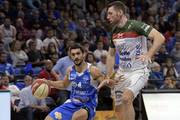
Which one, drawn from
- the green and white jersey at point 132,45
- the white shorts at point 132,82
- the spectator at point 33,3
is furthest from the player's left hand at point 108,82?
the spectator at point 33,3

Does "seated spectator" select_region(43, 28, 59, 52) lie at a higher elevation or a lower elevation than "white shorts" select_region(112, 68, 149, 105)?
higher

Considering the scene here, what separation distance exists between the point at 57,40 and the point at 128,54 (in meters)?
6.48

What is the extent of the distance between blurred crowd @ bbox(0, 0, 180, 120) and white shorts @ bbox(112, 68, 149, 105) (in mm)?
3343

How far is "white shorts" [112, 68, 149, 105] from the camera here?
8586mm

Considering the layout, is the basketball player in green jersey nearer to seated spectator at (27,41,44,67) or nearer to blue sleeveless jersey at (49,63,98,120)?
blue sleeveless jersey at (49,63,98,120)

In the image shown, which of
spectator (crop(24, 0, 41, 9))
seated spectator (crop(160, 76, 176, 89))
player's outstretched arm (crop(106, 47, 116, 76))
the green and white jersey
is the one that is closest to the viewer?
the green and white jersey

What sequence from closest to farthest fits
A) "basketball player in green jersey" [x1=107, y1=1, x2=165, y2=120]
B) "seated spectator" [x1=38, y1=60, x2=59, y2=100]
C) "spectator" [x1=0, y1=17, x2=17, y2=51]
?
1. "basketball player in green jersey" [x1=107, y1=1, x2=165, y2=120]
2. "seated spectator" [x1=38, y1=60, x2=59, y2=100]
3. "spectator" [x1=0, y1=17, x2=17, y2=51]

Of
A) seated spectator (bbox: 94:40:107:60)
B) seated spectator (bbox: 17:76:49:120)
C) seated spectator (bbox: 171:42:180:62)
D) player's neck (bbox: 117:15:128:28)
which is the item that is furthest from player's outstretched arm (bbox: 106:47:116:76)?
seated spectator (bbox: 171:42:180:62)

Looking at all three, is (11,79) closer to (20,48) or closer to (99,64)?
(20,48)

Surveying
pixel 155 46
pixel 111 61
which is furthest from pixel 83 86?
pixel 155 46

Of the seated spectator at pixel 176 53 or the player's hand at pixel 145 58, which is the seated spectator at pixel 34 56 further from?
the player's hand at pixel 145 58

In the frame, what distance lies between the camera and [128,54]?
8734 mm

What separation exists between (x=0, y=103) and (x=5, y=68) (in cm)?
295

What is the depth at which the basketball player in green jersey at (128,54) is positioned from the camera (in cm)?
856
